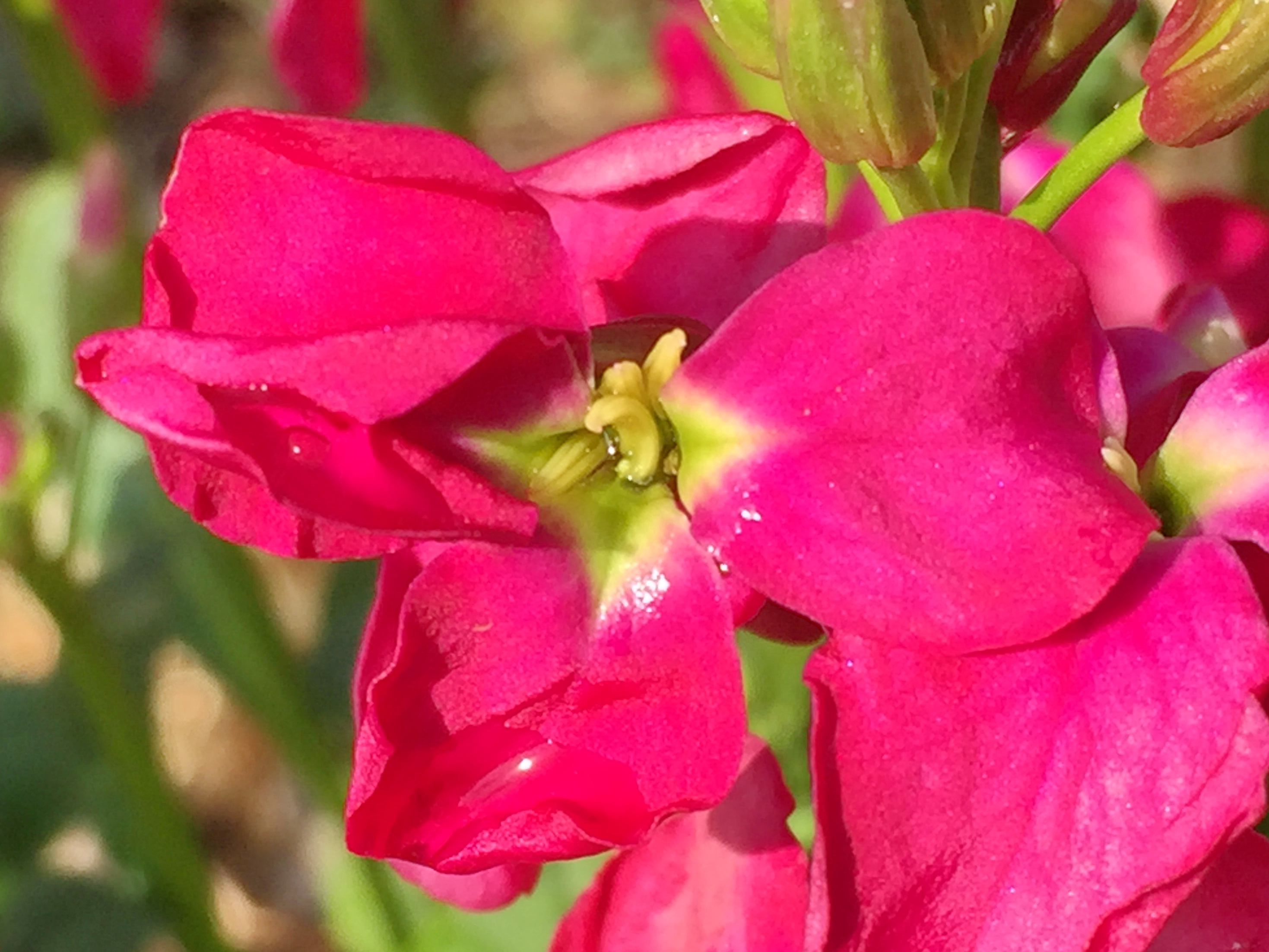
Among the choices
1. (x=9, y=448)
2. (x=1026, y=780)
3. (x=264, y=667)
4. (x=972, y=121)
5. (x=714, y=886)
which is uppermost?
(x=972, y=121)

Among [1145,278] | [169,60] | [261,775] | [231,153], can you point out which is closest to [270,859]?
[261,775]

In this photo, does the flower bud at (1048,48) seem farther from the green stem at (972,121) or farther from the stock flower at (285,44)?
the stock flower at (285,44)

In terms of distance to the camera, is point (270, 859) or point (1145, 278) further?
point (270, 859)

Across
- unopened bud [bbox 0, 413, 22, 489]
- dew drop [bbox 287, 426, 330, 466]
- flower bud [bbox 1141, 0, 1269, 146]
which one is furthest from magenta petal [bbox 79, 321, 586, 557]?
unopened bud [bbox 0, 413, 22, 489]

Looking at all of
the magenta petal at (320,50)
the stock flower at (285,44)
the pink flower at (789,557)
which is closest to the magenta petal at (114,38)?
the stock flower at (285,44)

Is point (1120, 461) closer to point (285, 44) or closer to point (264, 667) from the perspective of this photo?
point (285, 44)

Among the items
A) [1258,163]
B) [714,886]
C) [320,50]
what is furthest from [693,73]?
[714,886]

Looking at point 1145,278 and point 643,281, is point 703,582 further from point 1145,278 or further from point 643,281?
point 1145,278
